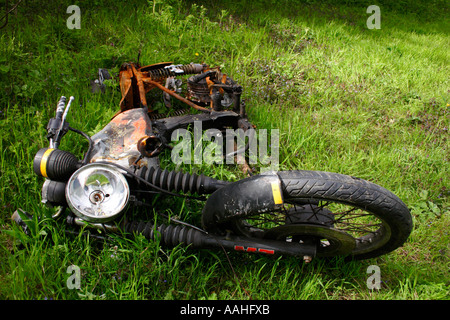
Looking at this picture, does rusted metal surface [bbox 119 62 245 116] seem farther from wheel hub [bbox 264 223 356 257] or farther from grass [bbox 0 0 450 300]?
wheel hub [bbox 264 223 356 257]

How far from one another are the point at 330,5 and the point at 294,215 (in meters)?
7.13

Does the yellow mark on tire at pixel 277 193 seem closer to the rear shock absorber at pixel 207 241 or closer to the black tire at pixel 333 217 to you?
the black tire at pixel 333 217

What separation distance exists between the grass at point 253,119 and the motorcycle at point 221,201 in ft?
0.52

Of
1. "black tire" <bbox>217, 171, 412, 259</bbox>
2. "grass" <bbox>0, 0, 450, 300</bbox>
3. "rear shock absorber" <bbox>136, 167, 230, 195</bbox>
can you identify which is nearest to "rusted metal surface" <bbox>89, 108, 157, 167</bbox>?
"rear shock absorber" <bbox>136, 167, 230, 195</bbox>

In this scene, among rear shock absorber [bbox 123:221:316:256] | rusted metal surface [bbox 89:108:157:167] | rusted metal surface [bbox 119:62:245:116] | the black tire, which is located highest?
rusted metal surface [bbox 119:62:245:116]

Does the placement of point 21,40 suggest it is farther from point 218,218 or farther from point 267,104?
point 218,218

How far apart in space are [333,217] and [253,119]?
5.66 feet

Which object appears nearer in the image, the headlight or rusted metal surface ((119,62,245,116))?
the headlight

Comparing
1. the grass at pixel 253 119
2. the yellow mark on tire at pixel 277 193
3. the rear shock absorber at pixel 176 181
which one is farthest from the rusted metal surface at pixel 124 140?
the yellow mark on tire at pixel 277 193

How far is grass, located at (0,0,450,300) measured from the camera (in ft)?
6.64

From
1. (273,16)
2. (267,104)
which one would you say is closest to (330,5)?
(273,16)

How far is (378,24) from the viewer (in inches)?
281

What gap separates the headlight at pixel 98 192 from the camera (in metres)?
1.89

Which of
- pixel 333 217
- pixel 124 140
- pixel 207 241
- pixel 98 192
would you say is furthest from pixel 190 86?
pixel 333 217
